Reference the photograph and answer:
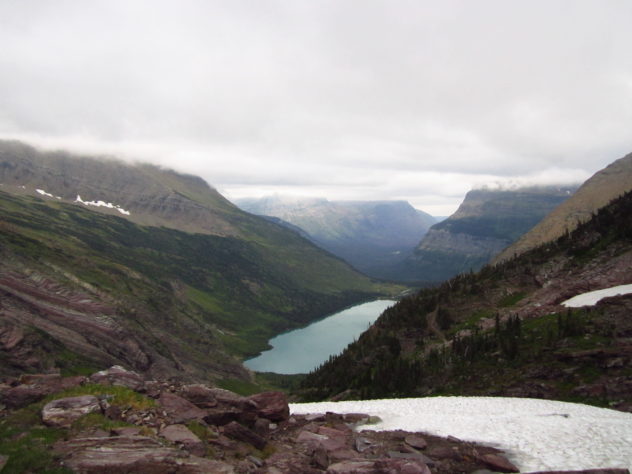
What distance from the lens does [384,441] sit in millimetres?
20469

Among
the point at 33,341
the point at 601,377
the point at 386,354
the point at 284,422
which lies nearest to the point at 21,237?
the point at 33,341

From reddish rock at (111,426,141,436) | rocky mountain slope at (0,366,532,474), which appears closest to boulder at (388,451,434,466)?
rocky mountain slope at (0,366,532,474)

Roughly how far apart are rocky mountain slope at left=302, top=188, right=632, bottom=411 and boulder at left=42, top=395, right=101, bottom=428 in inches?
1191

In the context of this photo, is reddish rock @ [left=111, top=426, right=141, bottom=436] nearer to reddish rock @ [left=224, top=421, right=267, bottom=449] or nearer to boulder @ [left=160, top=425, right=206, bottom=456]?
boulder @ [left=160, top=425, right=206, bottom=456]

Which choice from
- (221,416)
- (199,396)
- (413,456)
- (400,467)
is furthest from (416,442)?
(199,396)

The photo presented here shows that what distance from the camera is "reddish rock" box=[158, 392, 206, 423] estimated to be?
64.8 ft

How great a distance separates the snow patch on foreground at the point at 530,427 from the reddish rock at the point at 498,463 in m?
0.48

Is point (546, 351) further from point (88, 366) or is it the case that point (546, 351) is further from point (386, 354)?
point (88, 366)

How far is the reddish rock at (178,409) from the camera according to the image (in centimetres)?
1975

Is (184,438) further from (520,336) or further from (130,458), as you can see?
(520,336)

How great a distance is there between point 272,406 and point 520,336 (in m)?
30.9

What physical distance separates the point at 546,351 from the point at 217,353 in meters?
151

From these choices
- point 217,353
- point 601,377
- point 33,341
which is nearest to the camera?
point 601,377

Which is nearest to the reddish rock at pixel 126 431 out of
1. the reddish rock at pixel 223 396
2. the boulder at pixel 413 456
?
the reddish rock at pixel 223 396
